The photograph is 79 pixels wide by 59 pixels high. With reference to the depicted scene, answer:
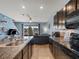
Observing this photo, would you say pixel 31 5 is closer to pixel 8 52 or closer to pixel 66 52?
pixel 66 52

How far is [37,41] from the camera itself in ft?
34.1

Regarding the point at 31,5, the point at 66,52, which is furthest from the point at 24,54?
the point at 31,5

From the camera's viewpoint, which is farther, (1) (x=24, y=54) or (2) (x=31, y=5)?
(2) (x=31, y=5)

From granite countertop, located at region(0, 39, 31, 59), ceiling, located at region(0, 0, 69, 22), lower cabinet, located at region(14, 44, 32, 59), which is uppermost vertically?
ceiling, located at region(0, 0, 69, 22)

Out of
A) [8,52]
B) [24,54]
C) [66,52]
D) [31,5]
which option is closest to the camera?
[8,52]

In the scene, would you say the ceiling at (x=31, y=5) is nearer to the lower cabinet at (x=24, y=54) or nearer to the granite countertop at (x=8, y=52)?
the lower cabinet at (x=24, y=54)

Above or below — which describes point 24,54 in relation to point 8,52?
below

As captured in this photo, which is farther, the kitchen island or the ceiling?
the ceiling

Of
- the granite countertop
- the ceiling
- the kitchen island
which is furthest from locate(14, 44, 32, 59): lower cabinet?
the ceiling

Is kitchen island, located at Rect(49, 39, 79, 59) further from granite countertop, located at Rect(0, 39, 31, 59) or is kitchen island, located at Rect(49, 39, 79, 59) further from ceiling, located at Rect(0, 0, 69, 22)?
ceiling, located at Rect(0, 0, 69, 22)

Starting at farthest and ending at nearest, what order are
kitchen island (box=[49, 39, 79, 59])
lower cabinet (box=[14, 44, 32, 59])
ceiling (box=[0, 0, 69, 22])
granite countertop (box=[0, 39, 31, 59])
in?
1. ceiling (box=[0, 0, 69, 22])
2. lower cabinet (box=[14, 44, 32, 59])
3. kitchen island (box=[49, 39, 79, 59])
4. granite countertop (box=[0, 39, 31, 59])

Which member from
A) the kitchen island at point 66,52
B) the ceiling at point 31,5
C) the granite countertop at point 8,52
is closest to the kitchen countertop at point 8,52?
the granite countertop at point 8,52

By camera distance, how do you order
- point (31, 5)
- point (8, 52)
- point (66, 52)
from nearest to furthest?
point (8, 52)
point (66, 52)
point (31, 5)

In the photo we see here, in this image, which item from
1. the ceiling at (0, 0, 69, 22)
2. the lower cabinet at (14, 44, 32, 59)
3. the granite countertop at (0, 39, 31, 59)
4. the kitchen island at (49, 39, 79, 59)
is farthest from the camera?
the ceiling at (0, 0, 69, 22)
